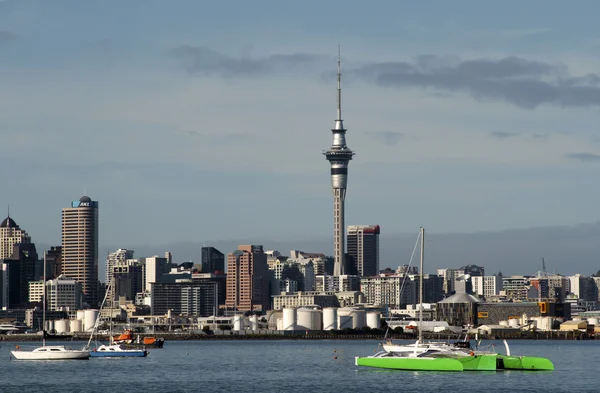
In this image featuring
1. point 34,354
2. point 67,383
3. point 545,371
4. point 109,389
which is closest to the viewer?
point 109,389

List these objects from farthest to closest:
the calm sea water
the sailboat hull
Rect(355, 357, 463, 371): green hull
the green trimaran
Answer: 1. the sailboat hull
2. the green trimaran
3. Rect(355, 357, 463, 371): green hull
4. the calm sea water

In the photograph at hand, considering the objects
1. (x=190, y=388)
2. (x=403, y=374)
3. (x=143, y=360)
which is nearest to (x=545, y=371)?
(x=403, y=374)

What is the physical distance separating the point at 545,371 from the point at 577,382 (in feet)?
32.5

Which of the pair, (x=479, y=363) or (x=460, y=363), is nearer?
(x=460, y=363)

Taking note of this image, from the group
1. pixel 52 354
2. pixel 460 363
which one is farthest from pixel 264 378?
pixel 52 354

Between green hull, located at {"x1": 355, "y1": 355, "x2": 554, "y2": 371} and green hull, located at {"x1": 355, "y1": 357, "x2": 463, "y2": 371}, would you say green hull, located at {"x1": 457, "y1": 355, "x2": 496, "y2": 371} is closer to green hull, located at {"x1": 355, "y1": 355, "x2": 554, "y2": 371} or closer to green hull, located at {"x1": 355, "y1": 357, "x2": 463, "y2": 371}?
green hull, located at {"x1": 355, "y1": 355, "x2": 554, "y2": 371}

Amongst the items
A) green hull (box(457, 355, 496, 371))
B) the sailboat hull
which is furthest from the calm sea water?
the sailboat hull

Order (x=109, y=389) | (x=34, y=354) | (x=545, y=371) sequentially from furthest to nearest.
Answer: (x=34, y=354) < (x=545, y=371) < (x=109, y=389)

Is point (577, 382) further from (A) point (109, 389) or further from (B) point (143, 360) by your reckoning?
(B) point (143, 360)

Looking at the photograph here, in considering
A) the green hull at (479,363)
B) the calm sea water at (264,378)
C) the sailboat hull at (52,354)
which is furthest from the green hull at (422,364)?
the sailboat hull at (52,354)

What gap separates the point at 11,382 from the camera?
4173 inches

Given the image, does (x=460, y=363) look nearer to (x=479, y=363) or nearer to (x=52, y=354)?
(x=479, y=363)

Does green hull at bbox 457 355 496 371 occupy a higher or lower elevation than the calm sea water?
higher

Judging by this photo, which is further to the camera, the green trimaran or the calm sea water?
the green trimaran
